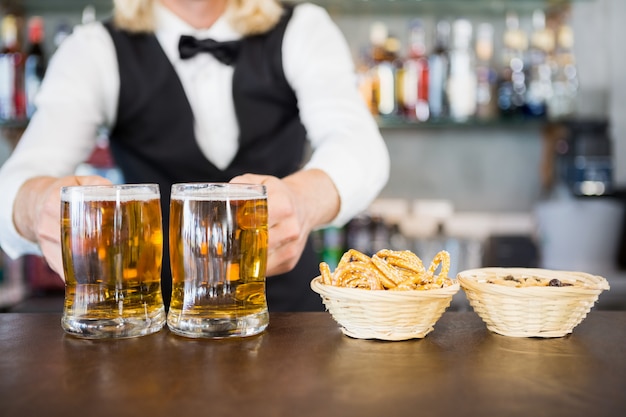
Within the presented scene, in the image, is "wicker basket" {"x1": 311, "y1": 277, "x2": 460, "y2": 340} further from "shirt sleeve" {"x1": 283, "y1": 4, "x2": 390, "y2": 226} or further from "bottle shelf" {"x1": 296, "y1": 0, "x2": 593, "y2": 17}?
"bottle shelf" {"x1": 296, "y1": 0, "x2": 593, "y2": 17}

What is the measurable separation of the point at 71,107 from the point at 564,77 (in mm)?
1933

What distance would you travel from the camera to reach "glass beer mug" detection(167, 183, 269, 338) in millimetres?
770

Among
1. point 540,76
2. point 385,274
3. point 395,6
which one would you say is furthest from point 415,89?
point 385,274

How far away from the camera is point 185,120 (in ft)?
5.22

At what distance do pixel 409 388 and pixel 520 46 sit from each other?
7.90 feet

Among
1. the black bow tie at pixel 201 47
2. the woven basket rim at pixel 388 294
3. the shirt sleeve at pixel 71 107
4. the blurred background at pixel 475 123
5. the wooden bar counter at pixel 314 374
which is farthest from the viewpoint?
the blurred background at pixel 475 123

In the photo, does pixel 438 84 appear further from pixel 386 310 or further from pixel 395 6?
pixel 386 310

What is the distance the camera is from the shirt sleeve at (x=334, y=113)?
1263mm

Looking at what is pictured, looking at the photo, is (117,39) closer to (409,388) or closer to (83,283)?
(83,283)

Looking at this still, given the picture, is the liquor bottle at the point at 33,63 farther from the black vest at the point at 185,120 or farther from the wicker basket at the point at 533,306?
the wicker basket at the point at 533,306

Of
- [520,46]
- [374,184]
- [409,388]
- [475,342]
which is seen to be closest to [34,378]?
[409,388]

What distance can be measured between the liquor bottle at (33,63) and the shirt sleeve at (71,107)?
117 centimetres

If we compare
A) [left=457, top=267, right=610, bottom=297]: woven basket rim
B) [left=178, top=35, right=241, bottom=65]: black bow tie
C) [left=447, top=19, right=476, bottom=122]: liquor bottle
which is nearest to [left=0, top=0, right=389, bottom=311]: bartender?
[left=178, top=35, right=241, bottom=65]: black bow tie

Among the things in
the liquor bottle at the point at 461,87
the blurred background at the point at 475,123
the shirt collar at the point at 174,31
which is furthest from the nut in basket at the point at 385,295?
the liquor bottle at the point at 461,87
